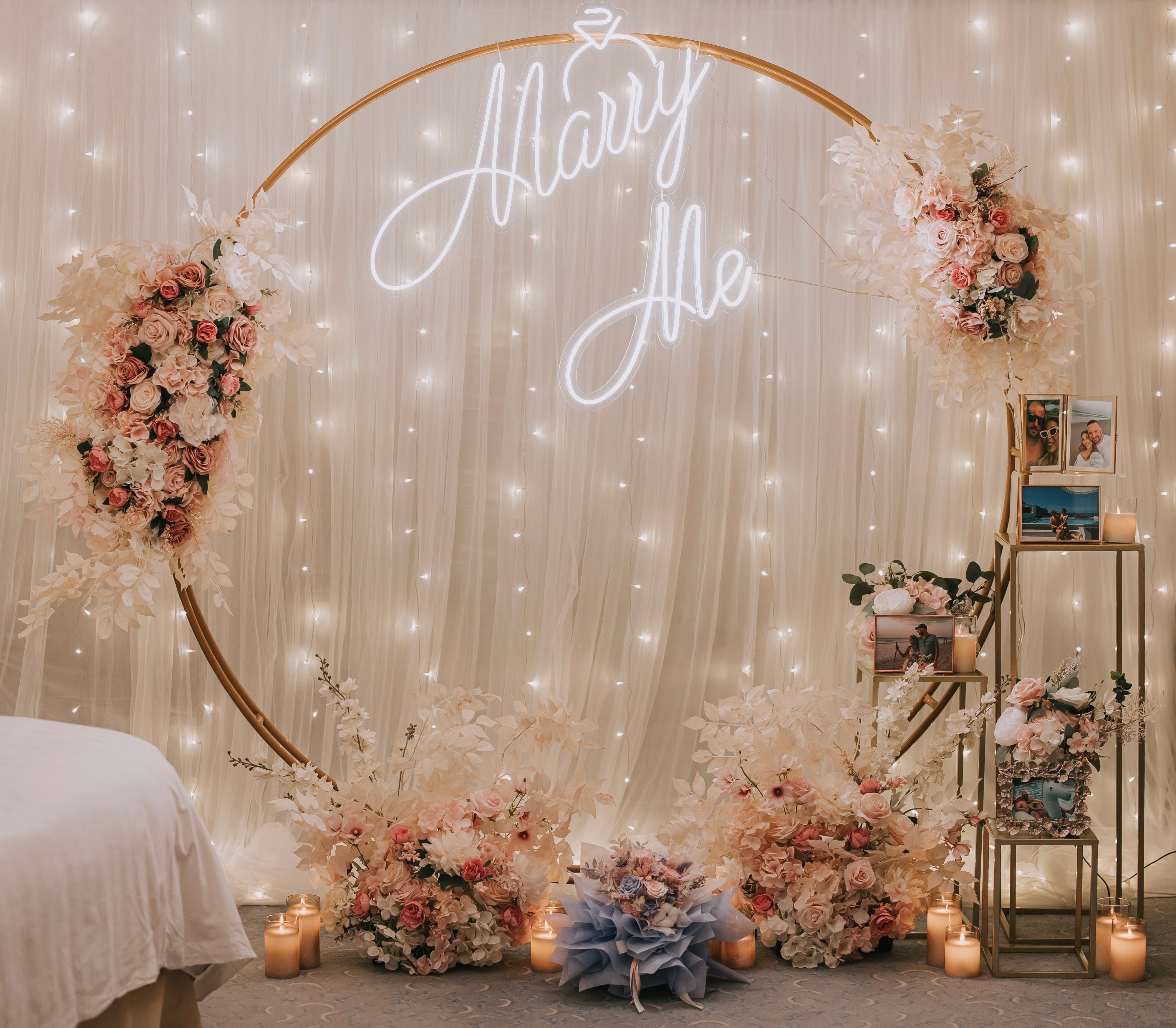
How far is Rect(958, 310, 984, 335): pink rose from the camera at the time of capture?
2.63 m

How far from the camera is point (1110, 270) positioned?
3.15 meters

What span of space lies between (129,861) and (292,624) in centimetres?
139

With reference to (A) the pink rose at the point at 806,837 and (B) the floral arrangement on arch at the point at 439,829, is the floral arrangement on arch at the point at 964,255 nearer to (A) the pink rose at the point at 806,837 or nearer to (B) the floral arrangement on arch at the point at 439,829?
Result: (A) the pink rose at the point at 806,837

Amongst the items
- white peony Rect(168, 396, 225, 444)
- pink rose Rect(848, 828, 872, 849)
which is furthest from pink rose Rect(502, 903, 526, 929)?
white peony Rect(168, 396, 225, 444)

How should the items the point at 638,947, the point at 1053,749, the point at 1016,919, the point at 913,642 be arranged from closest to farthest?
the point at 638,947, the point at 1053,749, the point at 913,642, the point at 1016,919

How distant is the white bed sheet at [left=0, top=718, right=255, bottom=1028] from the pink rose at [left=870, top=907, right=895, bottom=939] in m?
1.54

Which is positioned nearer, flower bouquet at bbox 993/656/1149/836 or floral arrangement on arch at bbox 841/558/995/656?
flower bouquet at bbox 993/656/1149/836

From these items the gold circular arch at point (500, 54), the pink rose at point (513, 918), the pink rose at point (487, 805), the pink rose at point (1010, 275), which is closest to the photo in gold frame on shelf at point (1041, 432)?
the gold circular arch at point (500, 54)

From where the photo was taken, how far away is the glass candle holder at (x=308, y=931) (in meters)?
2.62

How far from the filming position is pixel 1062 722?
102 inches

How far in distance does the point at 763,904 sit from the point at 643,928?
370 millimetres

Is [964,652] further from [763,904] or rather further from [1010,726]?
[763,904]

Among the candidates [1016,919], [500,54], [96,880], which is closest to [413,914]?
[96,880]

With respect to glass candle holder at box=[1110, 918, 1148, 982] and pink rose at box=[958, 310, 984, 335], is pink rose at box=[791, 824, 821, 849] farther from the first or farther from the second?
pink rose at box=[958, 310, 984, 335]
